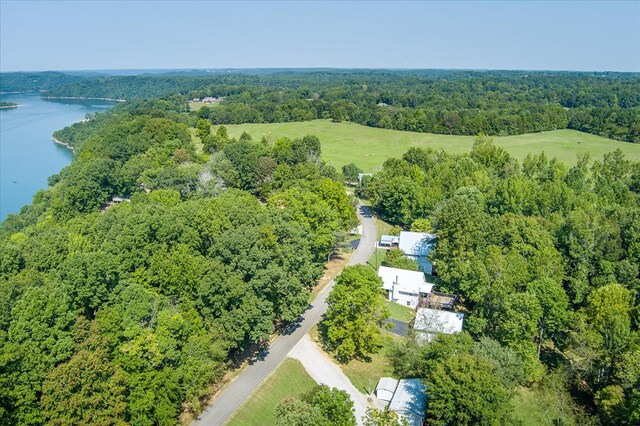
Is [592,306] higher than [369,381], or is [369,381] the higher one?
[592,306]

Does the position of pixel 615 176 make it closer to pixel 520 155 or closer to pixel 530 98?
pixel 520 155

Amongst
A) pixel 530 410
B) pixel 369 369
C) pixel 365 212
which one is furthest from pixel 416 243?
pixel 530 410

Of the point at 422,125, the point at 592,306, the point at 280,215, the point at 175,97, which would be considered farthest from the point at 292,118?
the point at 592,306

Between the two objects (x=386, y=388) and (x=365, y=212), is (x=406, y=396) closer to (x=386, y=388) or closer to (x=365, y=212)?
(x=386, y=388)

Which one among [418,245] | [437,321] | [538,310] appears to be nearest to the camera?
[538,310]

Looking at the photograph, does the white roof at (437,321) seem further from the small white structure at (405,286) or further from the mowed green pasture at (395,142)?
the mowed green pasture at (395,142)

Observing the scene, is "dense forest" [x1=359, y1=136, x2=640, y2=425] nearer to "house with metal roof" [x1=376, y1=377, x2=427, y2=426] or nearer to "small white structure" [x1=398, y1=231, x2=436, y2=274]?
"house with metal roof" [x1=376, y1=377, x2=427, y2=426]
